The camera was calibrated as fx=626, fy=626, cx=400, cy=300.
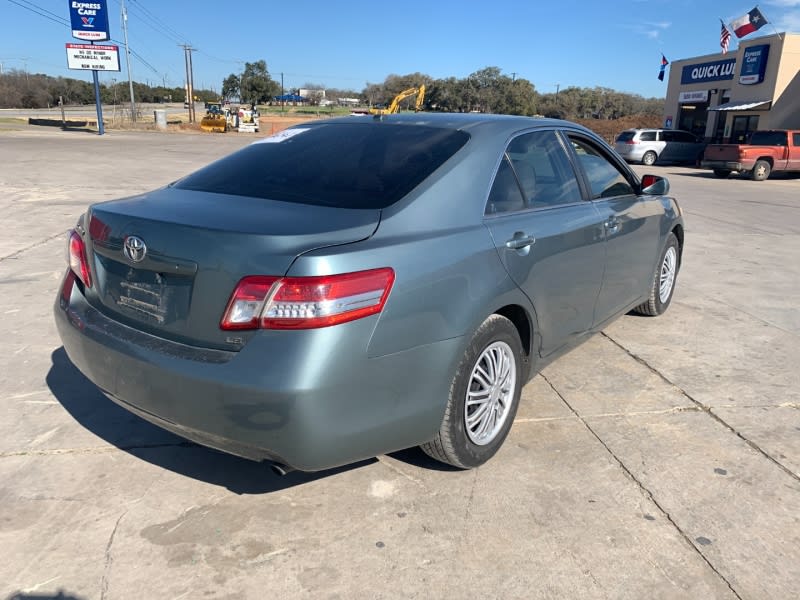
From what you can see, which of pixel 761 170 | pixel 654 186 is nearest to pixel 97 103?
pixel 761 170

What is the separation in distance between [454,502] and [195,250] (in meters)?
1.56

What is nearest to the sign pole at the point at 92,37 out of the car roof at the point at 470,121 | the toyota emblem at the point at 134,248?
the car roof at the point at 470,121

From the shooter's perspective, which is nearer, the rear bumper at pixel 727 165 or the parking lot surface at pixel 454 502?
the parking lot surface at pixel 454 502

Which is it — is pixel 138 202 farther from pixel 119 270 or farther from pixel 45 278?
pixel 45 278

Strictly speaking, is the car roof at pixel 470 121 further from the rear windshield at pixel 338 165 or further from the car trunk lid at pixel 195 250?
the car trunk lid at pixel 195 250

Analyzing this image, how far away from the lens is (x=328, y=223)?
2.45 m

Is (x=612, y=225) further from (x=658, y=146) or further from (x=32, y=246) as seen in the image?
(x=658, y=146)

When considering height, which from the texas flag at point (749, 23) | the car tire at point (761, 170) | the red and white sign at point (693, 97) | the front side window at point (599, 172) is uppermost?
the texas flag at point (749, 23)

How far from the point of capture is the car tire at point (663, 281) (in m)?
5.18

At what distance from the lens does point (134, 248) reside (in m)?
2.50

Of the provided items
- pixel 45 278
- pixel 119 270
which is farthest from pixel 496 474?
pixel 45 278

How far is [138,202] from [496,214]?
166cm

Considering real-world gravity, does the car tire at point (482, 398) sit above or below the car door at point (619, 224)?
below

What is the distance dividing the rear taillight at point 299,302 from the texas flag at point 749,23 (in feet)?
103
